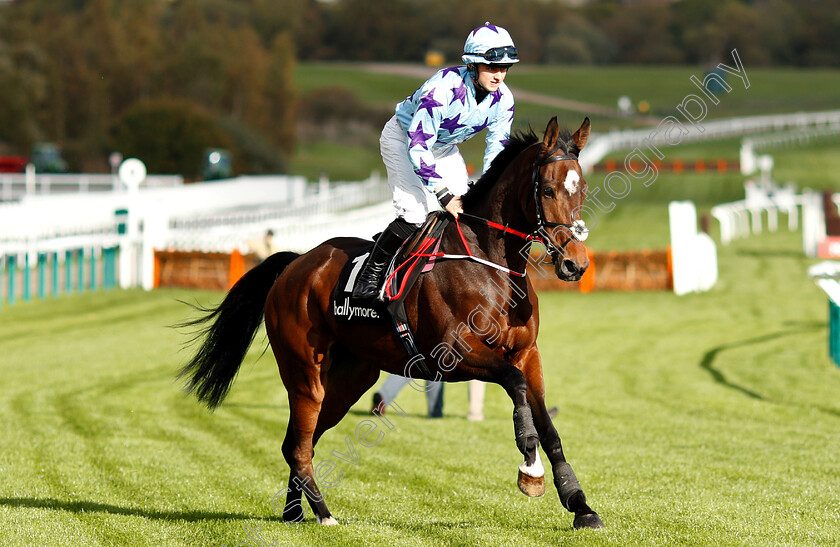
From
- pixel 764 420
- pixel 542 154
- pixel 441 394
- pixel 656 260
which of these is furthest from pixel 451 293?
pixel 656 260

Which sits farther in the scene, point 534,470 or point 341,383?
point 341,383

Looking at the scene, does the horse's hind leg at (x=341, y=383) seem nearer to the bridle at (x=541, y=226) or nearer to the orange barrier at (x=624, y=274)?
the bridle at (x=541, y=226)

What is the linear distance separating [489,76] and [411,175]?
75cm

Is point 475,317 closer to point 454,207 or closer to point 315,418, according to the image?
point 454,207

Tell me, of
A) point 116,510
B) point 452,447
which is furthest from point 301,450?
point 452,447

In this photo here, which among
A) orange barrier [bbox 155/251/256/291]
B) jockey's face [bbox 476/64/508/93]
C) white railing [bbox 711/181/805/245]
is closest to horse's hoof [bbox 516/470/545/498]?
jockey's face [bbox 476/64/508/93]

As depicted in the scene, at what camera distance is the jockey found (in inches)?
205

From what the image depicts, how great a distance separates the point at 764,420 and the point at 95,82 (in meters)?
47.7

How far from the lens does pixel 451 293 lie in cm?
509

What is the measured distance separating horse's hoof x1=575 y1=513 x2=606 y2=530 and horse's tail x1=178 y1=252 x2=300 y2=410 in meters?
2.37

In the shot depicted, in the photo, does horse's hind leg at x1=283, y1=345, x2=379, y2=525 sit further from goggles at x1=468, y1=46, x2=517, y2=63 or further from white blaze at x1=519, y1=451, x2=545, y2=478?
goggles at x1=468, y1=46, x2=517, y2=63

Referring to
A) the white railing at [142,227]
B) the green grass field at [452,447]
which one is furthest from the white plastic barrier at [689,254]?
Answer: the white railing at [142,227]

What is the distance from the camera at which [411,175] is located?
5.68 meters

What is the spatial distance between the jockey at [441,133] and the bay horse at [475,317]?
0.24 meters
